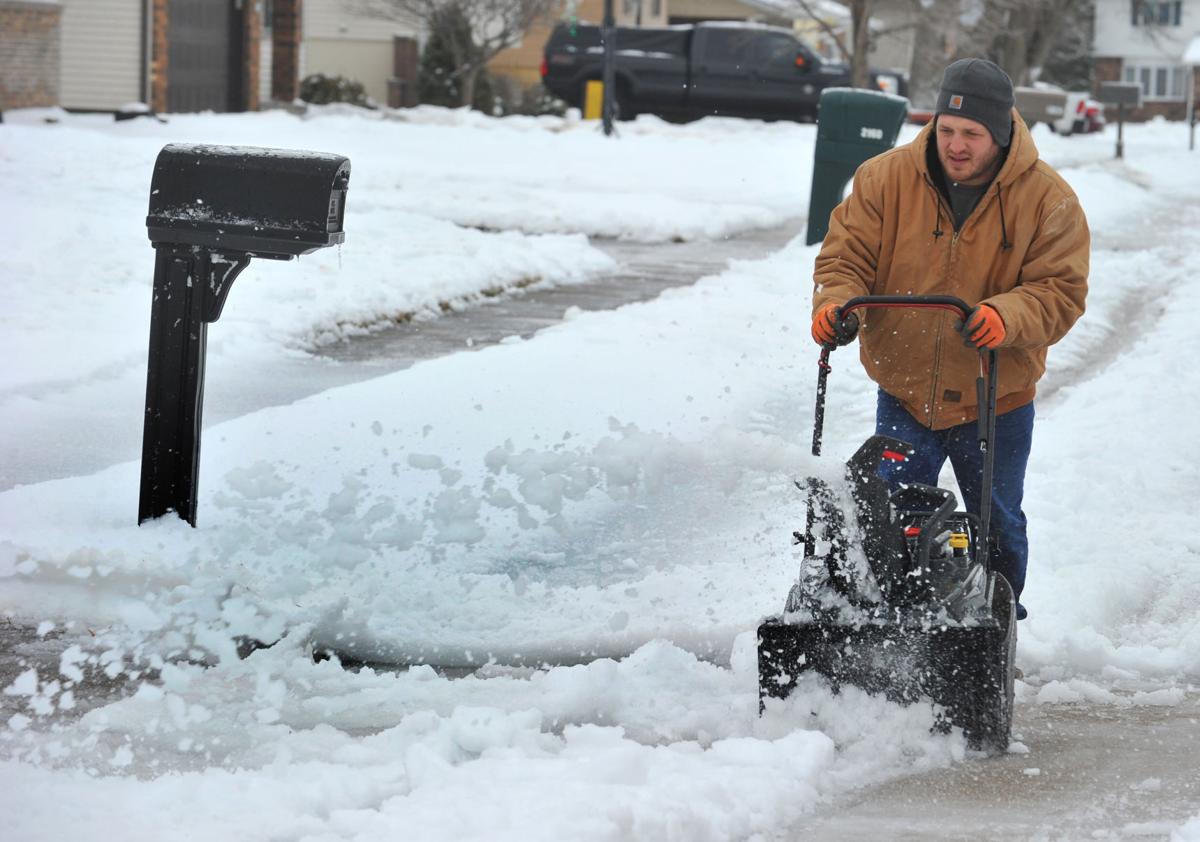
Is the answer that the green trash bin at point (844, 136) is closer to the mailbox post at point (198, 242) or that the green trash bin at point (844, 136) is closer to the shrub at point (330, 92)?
the mailbox post at point (198, 242)

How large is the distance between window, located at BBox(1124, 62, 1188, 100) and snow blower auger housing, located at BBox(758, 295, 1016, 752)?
68.9 m

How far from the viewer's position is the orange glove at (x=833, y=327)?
3.97 metres

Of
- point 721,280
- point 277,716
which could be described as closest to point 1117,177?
point 721,280

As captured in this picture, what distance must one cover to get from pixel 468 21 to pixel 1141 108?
40.7 m

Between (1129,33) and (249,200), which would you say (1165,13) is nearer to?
(1129,33)

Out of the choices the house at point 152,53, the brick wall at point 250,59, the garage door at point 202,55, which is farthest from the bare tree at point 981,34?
the garage door at point 202,55

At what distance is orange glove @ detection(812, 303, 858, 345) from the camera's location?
13.0 ft

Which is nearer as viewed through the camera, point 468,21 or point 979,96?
point 979,96

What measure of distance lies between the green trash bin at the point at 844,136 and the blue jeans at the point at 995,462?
27.7 feet

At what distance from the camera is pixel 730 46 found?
3328 cm

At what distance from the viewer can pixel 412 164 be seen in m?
19.5

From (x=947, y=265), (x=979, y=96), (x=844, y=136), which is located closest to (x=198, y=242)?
(x=947, y=265)

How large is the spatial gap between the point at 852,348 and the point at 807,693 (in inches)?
233

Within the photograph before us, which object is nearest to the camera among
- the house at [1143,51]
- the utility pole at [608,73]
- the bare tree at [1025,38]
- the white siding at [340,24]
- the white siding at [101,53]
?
the white siding at [101,53]
